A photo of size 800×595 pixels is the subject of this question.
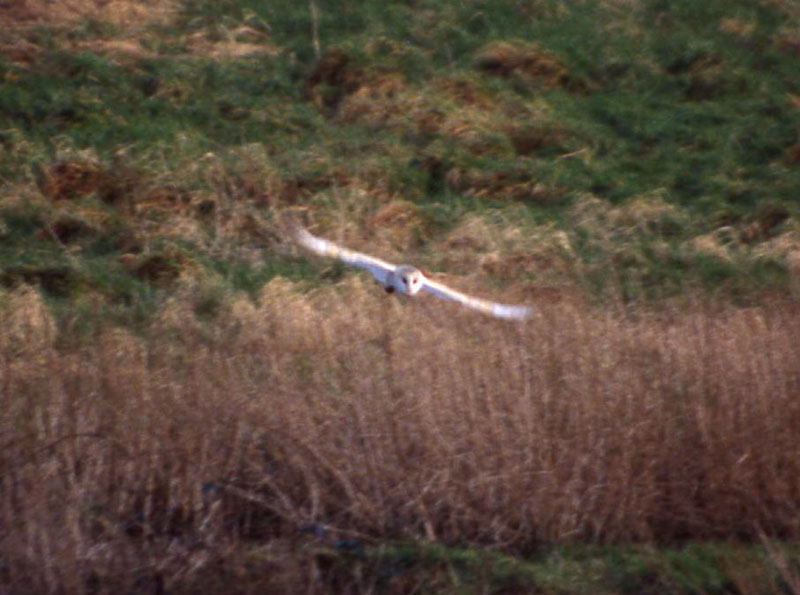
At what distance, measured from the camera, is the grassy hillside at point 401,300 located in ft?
19.6

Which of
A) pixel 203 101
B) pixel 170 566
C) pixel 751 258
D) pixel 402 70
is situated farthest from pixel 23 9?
pixel 170 566

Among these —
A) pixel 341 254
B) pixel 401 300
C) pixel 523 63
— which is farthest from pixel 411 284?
pixel 523 63

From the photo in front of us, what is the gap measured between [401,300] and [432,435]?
2.45 metres

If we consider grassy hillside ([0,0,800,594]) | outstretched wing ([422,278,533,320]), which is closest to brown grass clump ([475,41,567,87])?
grassy hillside ([0,0,800,594])

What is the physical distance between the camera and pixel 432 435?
20.7 feet

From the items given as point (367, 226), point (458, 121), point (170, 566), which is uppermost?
point (458, 121)

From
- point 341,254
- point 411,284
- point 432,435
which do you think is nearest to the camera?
point 432,435

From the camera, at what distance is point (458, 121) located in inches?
523

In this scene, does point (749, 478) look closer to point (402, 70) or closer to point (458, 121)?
point (458, 121)

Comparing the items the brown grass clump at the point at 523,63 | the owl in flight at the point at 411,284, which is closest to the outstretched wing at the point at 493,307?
the owl in flight at the point at 411,284

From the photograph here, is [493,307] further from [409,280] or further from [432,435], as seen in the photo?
[432,435]

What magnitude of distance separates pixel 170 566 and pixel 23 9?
447 inches

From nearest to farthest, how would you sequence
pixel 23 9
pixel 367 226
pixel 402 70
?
pixel 367 226, pixel 402 70, pixel 23 9

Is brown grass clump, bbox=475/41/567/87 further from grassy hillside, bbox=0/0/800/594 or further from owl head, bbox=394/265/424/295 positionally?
owl head, bbox=394/265/424/295
